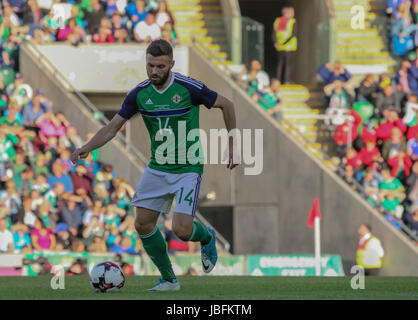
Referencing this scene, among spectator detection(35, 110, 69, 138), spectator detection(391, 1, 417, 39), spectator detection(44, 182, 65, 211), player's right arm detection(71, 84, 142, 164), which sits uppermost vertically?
player's right arm detection(71, 84, 142, 164)

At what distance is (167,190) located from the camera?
10.9 metres

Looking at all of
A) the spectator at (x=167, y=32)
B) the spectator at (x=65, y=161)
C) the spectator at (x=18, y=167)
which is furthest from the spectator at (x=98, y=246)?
the spectator at (x=167, y=32)

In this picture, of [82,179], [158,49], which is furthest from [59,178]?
[158,49]

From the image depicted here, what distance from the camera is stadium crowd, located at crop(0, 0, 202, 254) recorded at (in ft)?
67.0

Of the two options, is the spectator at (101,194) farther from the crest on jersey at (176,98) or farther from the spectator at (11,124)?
the crest on jersey at (176,98)

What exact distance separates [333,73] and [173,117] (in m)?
14.5

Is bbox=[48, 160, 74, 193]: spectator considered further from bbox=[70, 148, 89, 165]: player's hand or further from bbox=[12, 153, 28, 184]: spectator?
bbox=[70, 148, 89, 165]: player's hand

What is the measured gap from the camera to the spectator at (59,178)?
21.1 metres

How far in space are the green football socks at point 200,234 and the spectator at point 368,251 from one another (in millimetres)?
11007

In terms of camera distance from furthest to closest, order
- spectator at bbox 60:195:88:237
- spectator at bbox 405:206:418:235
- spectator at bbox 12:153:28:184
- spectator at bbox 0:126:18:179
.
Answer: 1. spectator at bbox 405:206:418:235
2. spectator at bbox 0:126:18:179
3. spectator at bbox 12:153:28:184
4. spectator at bbox 60:195:88:237

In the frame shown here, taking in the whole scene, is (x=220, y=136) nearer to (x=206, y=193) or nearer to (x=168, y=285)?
(x=206, y=193)

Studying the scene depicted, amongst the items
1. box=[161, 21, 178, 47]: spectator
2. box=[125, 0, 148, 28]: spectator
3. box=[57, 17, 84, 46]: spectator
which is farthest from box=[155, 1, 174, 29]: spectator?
box=[57, 17, 84, 46]: spectator

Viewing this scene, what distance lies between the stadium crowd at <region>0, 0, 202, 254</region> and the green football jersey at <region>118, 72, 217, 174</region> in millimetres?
9497
